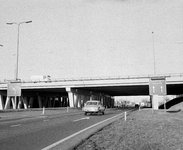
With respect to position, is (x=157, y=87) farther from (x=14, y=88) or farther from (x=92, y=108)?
(x=14, y=88)

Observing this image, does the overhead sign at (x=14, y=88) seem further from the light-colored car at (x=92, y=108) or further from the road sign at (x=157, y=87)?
the road sign at (x=157, y=87)

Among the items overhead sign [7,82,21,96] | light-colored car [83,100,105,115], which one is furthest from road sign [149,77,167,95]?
overhead sign [7,82,21,96]

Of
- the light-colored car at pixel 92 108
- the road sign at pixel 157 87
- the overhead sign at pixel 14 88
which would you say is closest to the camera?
the light-colored car at pixel 92 108

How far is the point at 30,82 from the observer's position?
5269cm

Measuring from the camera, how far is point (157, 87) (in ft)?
96.9

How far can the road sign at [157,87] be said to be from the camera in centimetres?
2911

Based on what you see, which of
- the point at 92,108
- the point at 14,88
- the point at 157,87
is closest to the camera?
the point at 92,108

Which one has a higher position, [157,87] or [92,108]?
[157,87]

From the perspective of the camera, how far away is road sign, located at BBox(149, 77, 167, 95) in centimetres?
2911

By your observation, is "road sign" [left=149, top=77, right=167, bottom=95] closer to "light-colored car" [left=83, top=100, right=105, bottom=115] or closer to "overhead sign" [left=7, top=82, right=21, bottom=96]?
"light-colored car" [left=83, top=100, right=105, bottom=115]

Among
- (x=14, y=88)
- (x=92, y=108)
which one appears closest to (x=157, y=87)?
(x=92, y=108)

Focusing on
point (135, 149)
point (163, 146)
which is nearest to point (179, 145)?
point (163, 146)

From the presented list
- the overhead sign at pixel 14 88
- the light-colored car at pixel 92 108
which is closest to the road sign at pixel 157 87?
the light-colored car at pixel 92 108

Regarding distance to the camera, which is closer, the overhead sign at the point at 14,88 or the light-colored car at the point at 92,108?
the light-colored car at the point at 92,108
